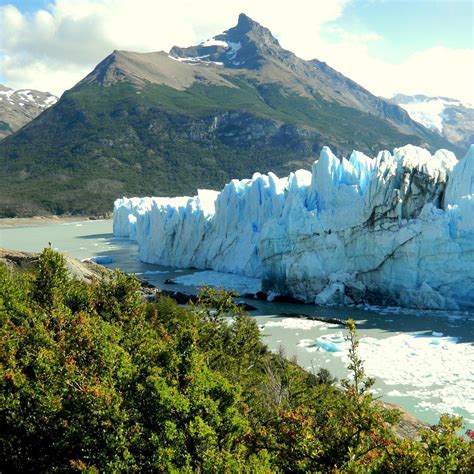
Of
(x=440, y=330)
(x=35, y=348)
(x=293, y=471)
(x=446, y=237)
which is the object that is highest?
(x=446, y=237)

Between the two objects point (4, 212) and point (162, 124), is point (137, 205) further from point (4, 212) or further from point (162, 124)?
point (162, 124)

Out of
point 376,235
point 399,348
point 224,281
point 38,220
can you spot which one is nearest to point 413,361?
point 399,348

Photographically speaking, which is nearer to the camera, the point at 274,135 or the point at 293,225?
the point at 293,225

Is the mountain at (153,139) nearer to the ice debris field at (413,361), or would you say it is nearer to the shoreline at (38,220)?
the shoreline at (38,220)

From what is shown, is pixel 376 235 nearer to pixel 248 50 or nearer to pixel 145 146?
pixel 145 146

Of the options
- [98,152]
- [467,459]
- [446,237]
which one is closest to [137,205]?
[446,237]

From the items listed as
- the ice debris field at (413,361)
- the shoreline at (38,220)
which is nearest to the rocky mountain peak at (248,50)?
the shoreline at (38,220)
